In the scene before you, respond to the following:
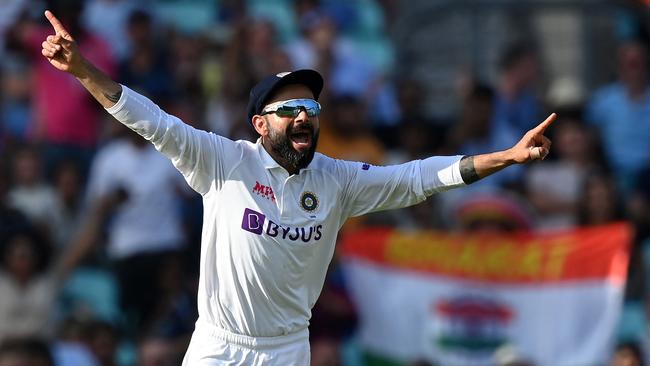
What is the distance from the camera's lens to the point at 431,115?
58.0ft

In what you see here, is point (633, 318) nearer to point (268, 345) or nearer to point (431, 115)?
point (431, 115)

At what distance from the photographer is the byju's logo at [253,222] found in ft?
30.4

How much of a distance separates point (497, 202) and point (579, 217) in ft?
2.63

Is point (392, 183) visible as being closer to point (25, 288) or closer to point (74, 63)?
point (74, 63)

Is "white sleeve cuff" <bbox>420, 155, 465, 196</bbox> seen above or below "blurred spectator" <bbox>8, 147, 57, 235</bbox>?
below

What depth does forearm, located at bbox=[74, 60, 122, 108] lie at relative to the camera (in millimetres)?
8781

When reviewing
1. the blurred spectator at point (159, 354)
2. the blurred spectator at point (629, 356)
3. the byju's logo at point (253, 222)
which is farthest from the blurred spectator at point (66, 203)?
the byju's logo at point (253, 222)

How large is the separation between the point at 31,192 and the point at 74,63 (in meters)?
6.85

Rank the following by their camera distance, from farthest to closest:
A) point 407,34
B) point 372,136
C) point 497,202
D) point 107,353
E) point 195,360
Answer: point 407,34
point 372,136
point 497,202
point 107,353
point 195,360

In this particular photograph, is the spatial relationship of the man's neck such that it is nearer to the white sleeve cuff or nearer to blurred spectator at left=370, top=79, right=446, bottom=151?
the white sleeve cuff

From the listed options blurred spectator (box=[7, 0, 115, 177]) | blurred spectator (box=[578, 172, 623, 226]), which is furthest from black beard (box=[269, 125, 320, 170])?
blurred spectator (box=[7, 0, 115, 177])

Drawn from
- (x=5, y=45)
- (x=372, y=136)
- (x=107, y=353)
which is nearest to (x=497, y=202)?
(x=372, y=136)

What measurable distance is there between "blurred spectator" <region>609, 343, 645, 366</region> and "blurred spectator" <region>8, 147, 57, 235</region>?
225 inches

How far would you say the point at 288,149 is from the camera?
9.34m
